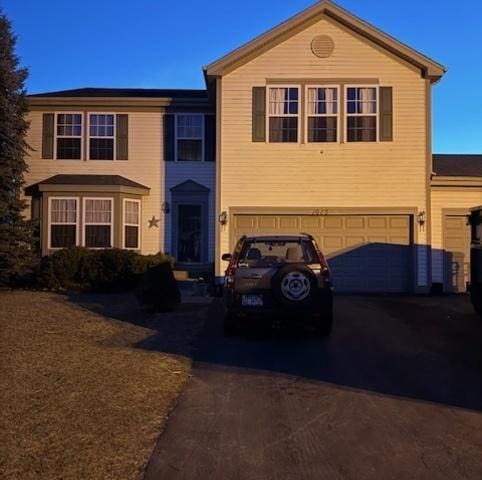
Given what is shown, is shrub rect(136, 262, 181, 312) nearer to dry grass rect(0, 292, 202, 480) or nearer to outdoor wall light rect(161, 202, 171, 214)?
dry grass rect(0, 292, 202, 480)

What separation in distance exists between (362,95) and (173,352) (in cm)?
1238

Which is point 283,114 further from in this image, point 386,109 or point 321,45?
point 386,109

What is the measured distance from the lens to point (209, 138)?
66.7 feet

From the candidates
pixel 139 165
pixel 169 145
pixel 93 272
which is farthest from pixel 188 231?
pixel 93 272

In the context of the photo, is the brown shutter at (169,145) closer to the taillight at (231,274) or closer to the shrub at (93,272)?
the shrub at (93,272)

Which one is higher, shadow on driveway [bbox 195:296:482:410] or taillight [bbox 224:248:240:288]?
taillight [bbox 224:248:240:288]

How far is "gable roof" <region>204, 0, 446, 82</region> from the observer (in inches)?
727

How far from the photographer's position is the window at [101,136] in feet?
66.6

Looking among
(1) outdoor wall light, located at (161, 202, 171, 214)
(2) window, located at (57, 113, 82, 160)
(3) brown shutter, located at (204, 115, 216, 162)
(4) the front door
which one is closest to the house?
(3) brown shutter, located at (204, 115, 216, 162)

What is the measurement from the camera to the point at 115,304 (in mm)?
14648

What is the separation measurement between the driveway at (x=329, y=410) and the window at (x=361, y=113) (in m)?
9.24

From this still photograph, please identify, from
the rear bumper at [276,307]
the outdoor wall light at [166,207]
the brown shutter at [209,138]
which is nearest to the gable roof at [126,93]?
the brown shutter at [209,138]

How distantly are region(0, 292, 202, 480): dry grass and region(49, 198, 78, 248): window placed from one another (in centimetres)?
772

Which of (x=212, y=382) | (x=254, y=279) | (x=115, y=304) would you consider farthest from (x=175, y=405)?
(x=115, y=304)
